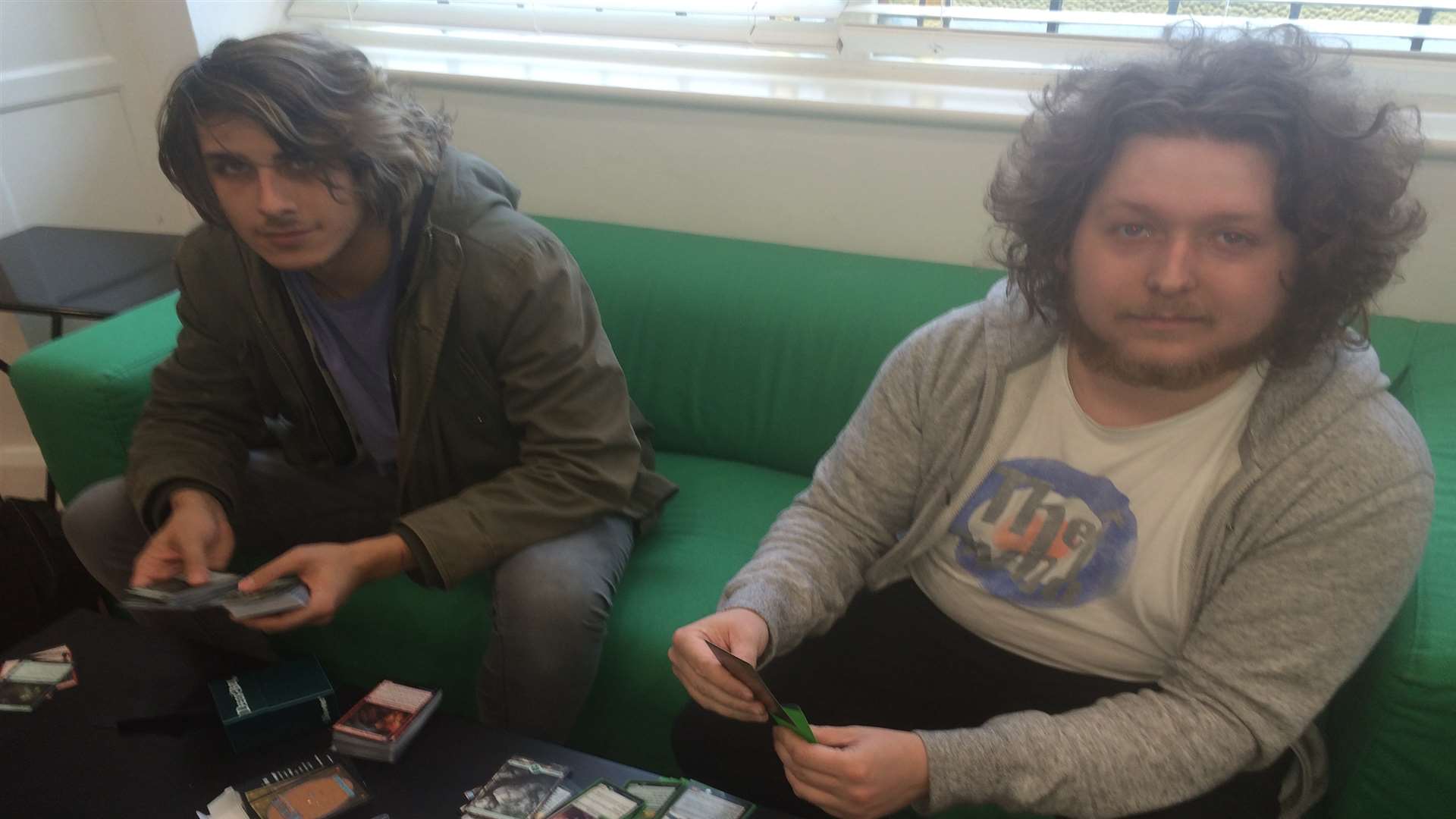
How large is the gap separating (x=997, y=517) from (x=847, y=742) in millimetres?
347

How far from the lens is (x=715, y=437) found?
1921 mm

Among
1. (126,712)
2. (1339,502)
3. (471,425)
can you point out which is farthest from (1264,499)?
(126,712)

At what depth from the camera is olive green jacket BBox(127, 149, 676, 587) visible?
1.43 m

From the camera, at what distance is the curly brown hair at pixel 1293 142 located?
98 cm

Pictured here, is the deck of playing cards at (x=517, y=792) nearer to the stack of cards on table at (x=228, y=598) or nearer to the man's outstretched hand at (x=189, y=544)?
the stack of cards on table at (x=228, y=598)

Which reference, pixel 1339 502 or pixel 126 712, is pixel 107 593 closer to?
pixel 126 712

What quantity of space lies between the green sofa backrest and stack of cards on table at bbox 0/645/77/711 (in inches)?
39.8

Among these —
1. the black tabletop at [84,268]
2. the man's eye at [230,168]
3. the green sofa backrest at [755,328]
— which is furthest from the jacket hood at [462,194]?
the black tabletop at [84,268]

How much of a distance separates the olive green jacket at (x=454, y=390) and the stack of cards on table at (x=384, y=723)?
20 cm

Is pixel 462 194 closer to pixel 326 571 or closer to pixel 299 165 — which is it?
pixel 299 165

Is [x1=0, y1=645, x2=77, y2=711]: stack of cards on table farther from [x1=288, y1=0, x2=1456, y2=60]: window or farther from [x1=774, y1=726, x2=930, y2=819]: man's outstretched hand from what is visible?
[x1=288, y1=0, x2=1456, y2=60]: window

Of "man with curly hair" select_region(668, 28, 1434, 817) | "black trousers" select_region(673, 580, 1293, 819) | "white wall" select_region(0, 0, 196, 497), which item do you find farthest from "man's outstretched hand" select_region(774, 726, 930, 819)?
"white wall" select_region(0, 0, 196, 497)

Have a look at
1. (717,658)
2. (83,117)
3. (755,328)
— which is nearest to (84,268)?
(83,117)

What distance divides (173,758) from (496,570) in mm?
457
